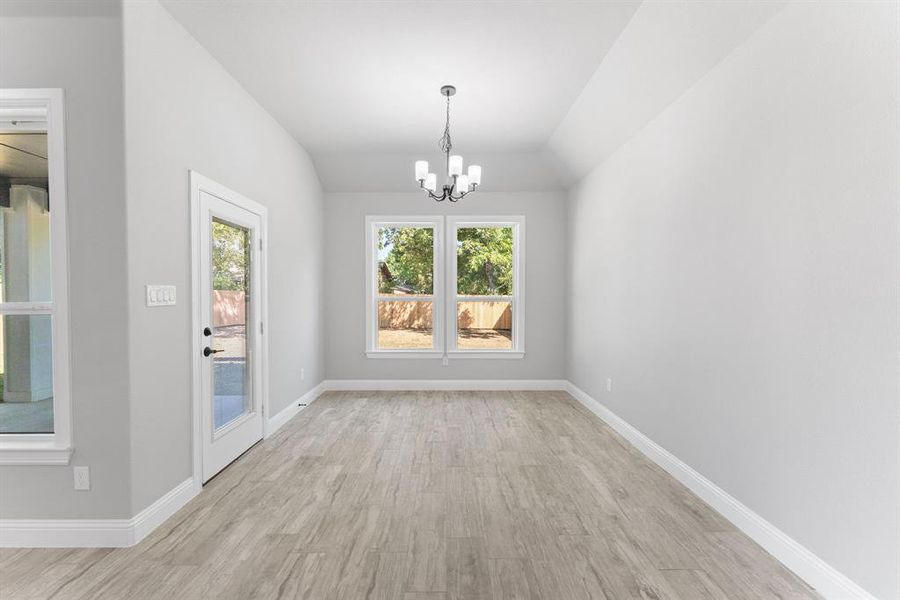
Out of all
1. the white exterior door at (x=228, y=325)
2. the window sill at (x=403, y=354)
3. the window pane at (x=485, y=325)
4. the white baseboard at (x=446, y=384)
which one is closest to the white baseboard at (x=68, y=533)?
the white exterior door at (x=228, y=325)

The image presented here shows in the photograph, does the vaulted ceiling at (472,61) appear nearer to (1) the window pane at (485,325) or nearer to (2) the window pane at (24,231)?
(2) the window pane at (24,231)

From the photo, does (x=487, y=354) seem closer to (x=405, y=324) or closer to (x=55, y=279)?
(x=405, y=324)

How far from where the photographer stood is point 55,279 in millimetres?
2178

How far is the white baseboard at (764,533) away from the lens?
5.84ft

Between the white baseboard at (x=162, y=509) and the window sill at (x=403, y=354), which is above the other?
the window sill at (x=403, y=354)

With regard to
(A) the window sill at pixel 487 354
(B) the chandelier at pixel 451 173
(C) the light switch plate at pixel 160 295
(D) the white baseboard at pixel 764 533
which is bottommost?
(D) the white baseboard at pixel 764 533

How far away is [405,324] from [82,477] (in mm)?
3923

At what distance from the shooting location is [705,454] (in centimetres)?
268

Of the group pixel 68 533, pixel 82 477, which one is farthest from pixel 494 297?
pixel 68 533

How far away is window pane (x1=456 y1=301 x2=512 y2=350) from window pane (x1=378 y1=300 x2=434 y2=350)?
17.2 inches

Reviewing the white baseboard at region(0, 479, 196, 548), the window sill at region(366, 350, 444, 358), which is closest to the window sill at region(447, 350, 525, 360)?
the window sill at region(366, 350, 444, 358)

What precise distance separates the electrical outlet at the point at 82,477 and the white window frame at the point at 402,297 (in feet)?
11.9

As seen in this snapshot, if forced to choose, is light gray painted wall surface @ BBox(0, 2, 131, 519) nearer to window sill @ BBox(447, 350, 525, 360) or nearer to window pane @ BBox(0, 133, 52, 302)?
window pane @ BBox(0, 133, 52, 302)

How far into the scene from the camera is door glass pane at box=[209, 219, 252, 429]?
3.09 metres
